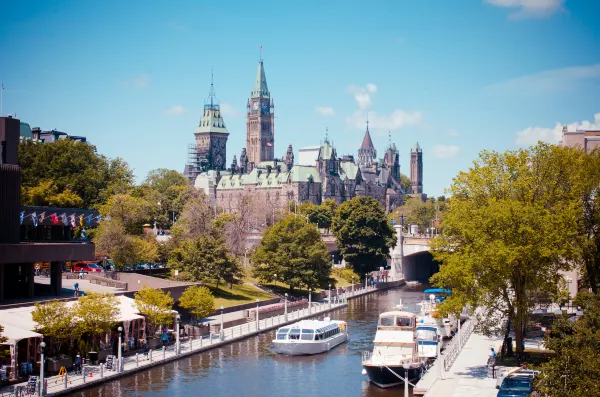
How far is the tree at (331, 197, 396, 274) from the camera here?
112562 millimetres

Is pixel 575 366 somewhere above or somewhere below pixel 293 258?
below

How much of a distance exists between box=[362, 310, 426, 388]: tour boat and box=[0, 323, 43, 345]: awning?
19640 millimetres

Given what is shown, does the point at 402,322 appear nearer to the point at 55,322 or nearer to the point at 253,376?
the point at 253,376

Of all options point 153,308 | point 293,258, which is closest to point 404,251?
point 293,258

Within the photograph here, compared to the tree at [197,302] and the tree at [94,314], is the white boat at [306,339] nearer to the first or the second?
the tree at [197,302]

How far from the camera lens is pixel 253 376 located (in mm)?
51031

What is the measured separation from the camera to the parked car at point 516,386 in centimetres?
3878

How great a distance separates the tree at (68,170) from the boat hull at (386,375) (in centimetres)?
6088

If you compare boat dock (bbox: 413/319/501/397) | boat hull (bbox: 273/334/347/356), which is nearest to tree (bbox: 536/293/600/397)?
boat dock (bbox: 413/319/501/397)

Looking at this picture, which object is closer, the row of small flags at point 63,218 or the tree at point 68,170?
the row of small flags at point 63,218

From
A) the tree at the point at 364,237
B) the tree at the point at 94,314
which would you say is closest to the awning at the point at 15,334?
the tree at the point at 94,314

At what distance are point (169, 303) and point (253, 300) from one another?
75.8 ft

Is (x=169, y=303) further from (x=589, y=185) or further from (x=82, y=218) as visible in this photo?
(x=589, y=185)

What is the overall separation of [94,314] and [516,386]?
25.6 m
